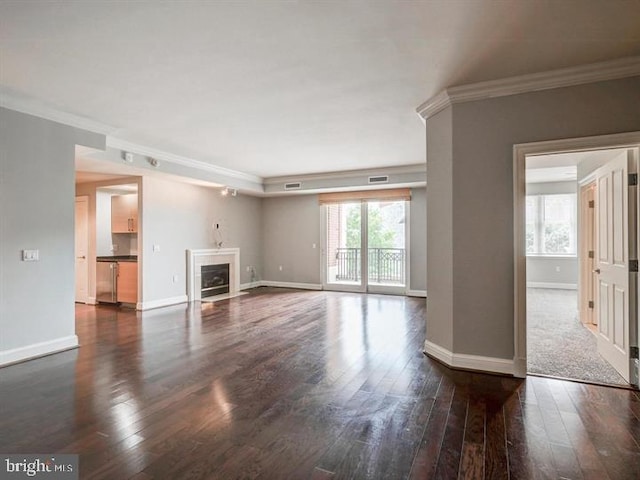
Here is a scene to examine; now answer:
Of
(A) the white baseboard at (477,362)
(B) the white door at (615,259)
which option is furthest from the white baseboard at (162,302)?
(B) the white door at (615,259)

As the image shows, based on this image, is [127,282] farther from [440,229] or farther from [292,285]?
[440,229]

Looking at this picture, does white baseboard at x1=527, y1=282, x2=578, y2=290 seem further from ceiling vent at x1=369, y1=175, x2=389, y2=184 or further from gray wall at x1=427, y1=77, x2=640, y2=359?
gray wall at x1=427, y1=77, x2=640, y2=359

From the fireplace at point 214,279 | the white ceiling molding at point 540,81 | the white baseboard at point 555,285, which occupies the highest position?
the white ceiling molding at point 540,81

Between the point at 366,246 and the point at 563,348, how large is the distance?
4.67m

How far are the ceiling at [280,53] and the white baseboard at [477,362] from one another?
257 centimetres

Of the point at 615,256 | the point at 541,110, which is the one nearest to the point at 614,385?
the point at 615,256

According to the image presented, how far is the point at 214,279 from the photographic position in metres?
7.80

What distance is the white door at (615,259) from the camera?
3.01 m

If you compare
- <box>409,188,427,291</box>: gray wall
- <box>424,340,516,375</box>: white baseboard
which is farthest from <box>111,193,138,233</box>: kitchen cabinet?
<box>424,340,516,375</box>: white baseboard

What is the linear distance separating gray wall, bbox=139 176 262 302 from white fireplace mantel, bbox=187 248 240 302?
116 millimetres

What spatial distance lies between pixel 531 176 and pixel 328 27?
7514 mm

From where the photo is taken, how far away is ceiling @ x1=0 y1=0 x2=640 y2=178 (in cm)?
222

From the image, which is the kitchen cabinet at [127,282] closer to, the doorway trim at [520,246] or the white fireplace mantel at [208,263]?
the white fireplace mantel at [208,263]

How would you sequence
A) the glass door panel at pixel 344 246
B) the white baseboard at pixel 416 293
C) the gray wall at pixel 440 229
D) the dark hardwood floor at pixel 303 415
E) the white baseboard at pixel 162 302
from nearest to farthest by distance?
the dark hardwood floor at pixel 303 415 < the gray wall at pixel 440 229 < the white baseboard at pixel 162 302 < the white baseboard at pixel 416 293 < the glass door panel at pixel 344 246
